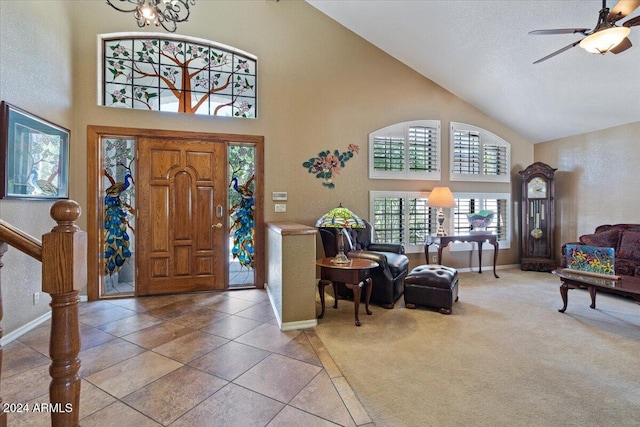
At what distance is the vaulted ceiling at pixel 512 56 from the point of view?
11.1 feet

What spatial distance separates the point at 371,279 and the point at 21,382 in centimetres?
300

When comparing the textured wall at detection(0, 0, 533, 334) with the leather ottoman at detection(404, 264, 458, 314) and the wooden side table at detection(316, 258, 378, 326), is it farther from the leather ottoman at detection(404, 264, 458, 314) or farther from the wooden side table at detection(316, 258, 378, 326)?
the leather ottoman at detection(404, 264, 458, 314)

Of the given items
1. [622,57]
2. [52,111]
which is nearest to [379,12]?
[622,57]

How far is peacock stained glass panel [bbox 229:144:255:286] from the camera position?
4.25m

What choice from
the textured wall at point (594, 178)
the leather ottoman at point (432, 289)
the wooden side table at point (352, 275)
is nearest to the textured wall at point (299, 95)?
the wooden side table at point (352, 275)

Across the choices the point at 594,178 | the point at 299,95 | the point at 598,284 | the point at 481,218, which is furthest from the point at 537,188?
the point at 299,95

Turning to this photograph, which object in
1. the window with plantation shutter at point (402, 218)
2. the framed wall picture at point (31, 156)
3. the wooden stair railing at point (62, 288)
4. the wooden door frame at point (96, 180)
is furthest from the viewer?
the window with plantation shutter at point (402, 218)

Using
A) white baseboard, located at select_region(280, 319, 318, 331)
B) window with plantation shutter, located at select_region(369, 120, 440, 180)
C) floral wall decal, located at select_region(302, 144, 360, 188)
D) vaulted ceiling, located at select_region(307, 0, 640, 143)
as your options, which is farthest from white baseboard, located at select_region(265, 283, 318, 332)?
vaulted ceiling, located at select_region(307, 0, 640, 143)

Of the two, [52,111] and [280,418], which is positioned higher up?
[52,111]

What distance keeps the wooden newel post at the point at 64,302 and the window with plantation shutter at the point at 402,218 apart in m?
4.17

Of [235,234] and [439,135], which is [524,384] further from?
[439,135]

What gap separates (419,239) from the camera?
16.9 feet

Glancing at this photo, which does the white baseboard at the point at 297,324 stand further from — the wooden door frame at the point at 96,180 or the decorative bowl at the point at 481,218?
the decorative bowl at the point at 481,218

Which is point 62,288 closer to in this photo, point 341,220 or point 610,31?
point 341,220
